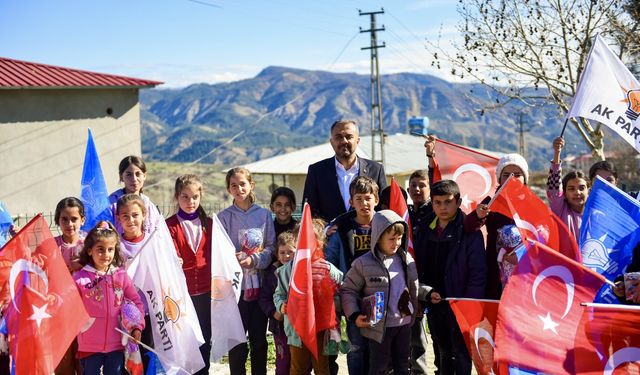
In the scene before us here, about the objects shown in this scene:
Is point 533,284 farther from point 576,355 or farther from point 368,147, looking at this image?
point 368,147

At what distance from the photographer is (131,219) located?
582cm

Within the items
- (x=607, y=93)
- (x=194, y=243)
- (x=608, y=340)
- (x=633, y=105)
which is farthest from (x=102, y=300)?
(x=633, y=105)

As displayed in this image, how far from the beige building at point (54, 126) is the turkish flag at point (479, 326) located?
847 inches

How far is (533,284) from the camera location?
4.95 metres

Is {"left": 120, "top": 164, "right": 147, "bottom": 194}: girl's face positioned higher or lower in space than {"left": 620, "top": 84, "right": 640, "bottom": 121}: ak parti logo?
lower

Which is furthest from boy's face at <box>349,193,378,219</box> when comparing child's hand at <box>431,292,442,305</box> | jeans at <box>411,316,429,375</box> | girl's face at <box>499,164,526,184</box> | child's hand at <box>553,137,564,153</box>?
child's hand at <box>553,137,564,153</box>

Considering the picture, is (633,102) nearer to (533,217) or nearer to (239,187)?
(533,217)

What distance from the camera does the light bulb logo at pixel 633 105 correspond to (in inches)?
238

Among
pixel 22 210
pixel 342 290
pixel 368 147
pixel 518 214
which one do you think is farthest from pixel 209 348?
pixel 368 147

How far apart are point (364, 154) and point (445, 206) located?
32.4 metres

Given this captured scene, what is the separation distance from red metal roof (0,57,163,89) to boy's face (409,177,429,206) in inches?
805

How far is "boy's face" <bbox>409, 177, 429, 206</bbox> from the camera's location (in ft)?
21.2

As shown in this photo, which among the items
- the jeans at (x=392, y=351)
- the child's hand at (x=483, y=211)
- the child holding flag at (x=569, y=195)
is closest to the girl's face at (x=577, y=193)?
the child holding flag at (x=569, y=195)

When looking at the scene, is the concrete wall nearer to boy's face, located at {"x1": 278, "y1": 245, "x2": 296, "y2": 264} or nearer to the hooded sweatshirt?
boy's face, located at {"x1": 278, "y1": 245, "x2": 296, "y2": 264}
